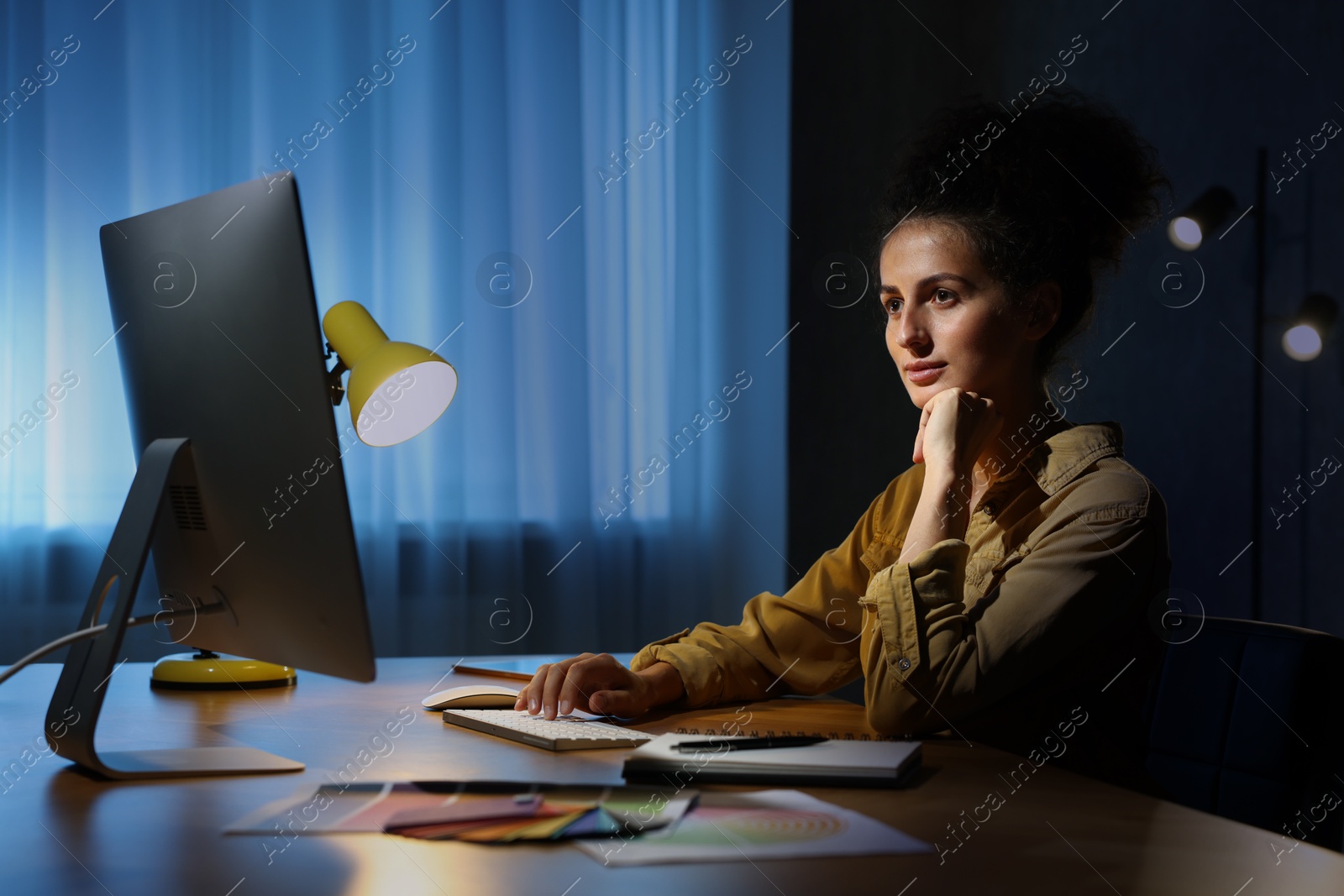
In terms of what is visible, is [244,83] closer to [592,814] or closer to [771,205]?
[771,205]

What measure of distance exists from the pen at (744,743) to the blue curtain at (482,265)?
6.96 feet

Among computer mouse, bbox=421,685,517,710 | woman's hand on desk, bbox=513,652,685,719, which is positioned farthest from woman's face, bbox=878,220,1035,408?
computer mouse, bbox=421,685,517,710

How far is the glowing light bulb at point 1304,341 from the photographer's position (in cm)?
231

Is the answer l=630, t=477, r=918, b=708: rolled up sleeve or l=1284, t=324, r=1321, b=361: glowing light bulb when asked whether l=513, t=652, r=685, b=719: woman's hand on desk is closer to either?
l=630, t=477, r=918, b=708: rolled up sleeve

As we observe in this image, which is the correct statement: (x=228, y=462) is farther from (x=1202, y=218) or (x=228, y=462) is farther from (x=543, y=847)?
(x=1202, y=218)

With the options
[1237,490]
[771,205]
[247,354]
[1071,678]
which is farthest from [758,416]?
[247,354]

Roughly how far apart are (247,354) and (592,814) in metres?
0.43

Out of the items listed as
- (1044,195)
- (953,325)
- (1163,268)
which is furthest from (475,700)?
(1163,268)

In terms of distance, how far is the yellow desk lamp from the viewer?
1.03 m

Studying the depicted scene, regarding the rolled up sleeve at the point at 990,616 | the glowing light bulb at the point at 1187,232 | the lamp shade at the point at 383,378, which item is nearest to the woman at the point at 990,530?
the rolled up sleeve at the point at 990,616

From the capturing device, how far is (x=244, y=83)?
114 inches

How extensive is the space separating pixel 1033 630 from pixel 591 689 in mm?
465

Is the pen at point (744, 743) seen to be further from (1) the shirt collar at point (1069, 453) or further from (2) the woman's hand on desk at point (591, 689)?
→ (1) the shirt collar at point (1069, 453)

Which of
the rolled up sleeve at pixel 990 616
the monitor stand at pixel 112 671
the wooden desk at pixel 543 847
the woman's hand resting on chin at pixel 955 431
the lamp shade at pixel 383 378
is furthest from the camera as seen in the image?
the woman's hand resting on chin at pixel 955 431
